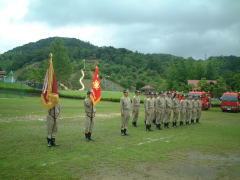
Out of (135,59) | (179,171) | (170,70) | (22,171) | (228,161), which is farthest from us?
(135,59)

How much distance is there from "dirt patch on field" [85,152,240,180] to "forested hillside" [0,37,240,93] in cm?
4618

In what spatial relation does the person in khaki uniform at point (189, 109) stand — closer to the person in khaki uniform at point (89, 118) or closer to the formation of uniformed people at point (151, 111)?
the formation of uniformed people at point (151, 111)

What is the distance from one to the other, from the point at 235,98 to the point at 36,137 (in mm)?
24657

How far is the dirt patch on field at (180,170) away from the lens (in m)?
6.47

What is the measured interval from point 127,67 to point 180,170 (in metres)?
147

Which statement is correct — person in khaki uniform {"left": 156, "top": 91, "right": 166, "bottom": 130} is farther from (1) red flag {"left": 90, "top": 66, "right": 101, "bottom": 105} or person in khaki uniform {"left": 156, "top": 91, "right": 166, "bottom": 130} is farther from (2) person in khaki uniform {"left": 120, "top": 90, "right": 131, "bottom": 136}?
(1) red flag {"left": 90, "top": 66, "right": 101, "bottom": 105}

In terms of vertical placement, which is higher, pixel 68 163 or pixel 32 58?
pixel 32 58

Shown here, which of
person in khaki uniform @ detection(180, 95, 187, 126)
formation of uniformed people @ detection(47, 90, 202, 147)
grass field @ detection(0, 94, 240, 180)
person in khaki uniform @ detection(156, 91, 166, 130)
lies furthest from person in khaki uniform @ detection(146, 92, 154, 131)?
person in khaki uniform @ detection(180, 95, 187, 126)

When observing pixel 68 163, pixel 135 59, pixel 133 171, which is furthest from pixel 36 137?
pixel 135 59

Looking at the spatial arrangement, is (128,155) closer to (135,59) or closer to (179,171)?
(179,171)

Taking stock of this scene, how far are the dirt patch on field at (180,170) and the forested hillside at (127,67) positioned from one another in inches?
1818

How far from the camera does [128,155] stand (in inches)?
332

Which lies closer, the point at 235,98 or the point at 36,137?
the point at 36,137

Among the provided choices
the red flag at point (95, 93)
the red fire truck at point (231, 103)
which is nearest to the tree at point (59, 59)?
the red fire truck at point (231, 103)
